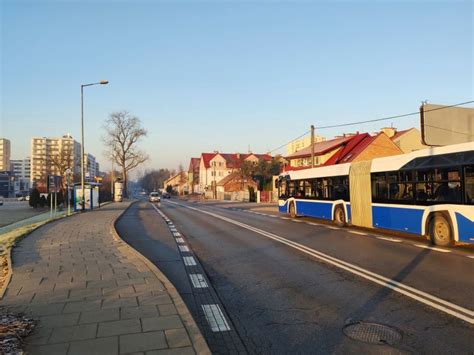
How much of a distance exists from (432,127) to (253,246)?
864 inches

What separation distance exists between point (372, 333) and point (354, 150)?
45.3 m

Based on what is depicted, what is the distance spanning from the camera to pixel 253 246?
1178 cm

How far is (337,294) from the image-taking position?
6473mm

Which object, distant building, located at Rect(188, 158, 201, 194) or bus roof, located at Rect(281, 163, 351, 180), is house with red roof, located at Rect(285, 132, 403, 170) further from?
distant building, located at Rect(188, 158, 201, 194)

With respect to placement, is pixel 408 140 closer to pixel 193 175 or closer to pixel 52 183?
pixel 52 183

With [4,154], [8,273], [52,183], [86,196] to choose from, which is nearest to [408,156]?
[8,273]

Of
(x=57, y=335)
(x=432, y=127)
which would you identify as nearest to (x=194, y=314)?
(x=57, y=335)

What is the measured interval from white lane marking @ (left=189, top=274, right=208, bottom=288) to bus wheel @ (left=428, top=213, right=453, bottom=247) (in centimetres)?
746

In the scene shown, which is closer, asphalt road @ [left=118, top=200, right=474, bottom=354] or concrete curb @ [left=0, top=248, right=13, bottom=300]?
asphalt road @ [left=118, top=200, right=474, bottom=354]

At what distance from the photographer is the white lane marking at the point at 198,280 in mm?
7254

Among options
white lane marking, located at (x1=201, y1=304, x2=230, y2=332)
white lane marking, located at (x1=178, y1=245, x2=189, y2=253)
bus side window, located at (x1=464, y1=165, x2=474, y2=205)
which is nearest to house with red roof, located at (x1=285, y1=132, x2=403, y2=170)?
bus side window, located at (x1=464, y1=165, x2=474, y2=205)

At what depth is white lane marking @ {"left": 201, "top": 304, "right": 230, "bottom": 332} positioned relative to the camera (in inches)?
197

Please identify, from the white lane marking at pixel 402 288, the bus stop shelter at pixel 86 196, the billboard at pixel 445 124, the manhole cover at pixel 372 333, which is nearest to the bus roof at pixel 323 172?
the white lane marking at pixel 402 288

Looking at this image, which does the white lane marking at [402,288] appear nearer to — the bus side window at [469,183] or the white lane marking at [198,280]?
the white lane marking at [198,280]
